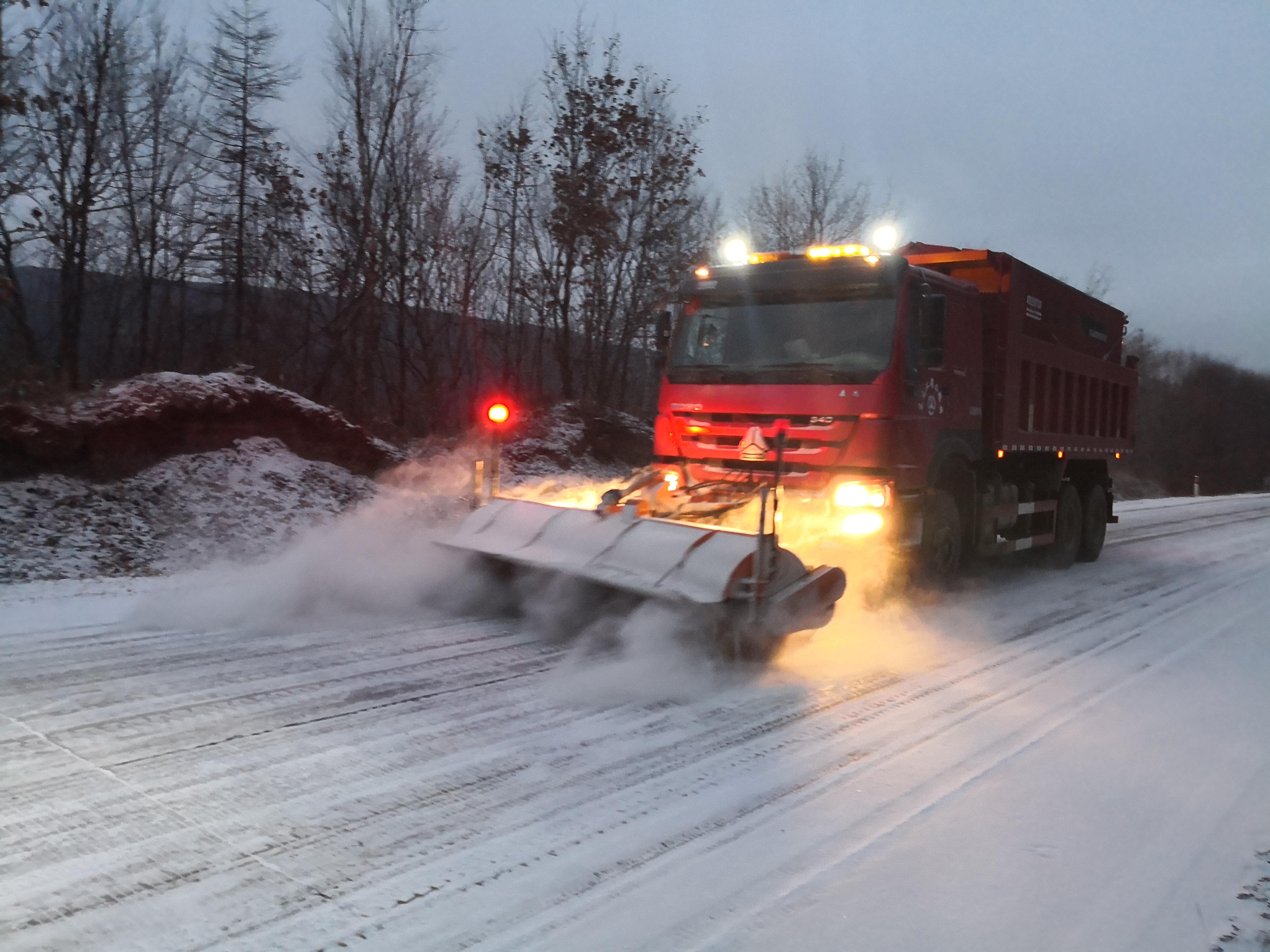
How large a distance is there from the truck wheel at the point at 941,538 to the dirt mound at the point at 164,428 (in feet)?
27.8

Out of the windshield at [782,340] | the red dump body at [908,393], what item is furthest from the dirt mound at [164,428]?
the windshield at [782,340]

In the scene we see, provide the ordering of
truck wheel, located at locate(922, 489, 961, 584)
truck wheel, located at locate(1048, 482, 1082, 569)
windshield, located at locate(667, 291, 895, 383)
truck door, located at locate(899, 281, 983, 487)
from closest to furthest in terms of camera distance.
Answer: windshield, located at locate(667, 291, 895, 383), truck door, located at locate(899, 281, 983, 487), truck wheel, located at locate(922, 489, 961, 584), truck wheel, located at locate(1048, 482, 1082, 569)

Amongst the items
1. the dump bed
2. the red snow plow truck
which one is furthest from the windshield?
the dump bed

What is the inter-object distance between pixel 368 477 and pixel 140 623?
7157mm

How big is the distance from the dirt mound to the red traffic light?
533 cm

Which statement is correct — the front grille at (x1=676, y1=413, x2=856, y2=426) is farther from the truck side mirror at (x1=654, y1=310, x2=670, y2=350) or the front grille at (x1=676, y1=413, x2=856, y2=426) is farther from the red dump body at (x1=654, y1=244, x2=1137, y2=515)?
the truck side mirror at (x1=654, y1=310, x2=670, y2=350)

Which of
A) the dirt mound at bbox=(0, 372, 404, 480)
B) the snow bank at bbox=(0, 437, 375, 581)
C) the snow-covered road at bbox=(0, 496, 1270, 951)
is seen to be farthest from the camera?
the dirt mound at bbox=(0, 372, 404, 480)

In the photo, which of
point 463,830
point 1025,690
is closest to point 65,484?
point 463,830

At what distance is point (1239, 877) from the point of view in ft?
11.1

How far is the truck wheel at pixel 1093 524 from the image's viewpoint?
1255cm

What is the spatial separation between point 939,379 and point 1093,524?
5956 mm

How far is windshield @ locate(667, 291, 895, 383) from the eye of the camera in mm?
7473

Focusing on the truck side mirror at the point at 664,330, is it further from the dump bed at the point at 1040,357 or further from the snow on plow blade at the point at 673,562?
the dump bed at the point at 1040,357

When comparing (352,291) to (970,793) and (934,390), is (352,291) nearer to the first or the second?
(934,390)
